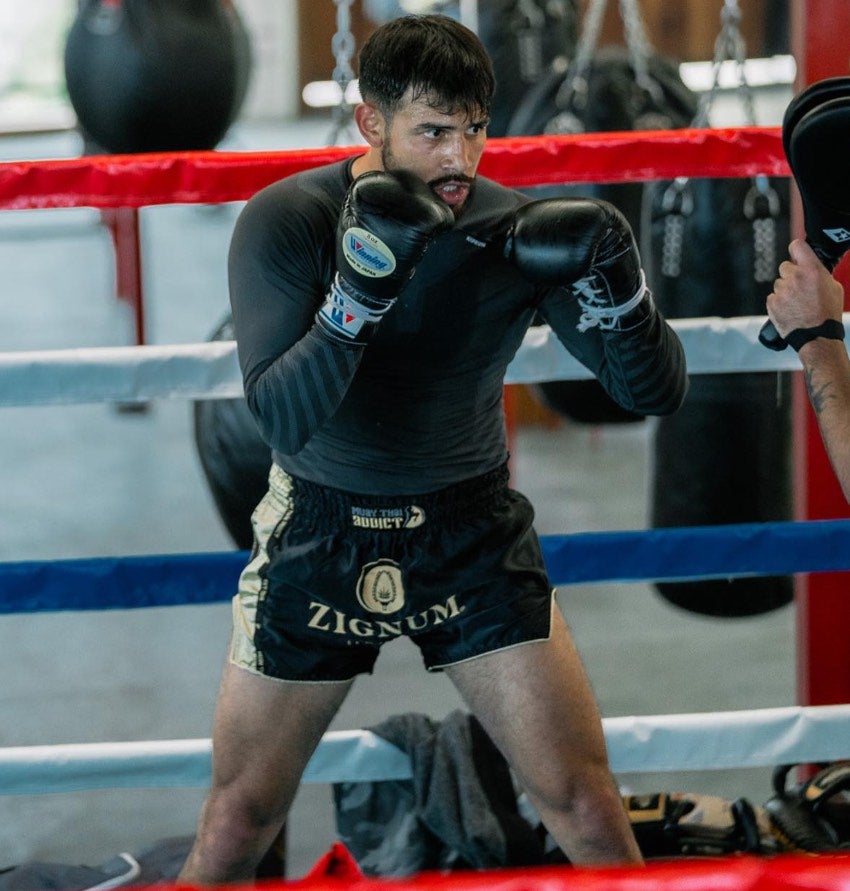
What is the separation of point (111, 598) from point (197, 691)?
1.32 m

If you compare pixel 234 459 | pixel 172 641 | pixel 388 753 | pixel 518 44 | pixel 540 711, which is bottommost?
pixel 172 641

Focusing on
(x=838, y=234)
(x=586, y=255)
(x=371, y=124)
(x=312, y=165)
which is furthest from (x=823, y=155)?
(x=312, y=165)

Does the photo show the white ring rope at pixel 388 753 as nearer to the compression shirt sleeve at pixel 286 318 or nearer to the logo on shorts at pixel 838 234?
the compression shirt sleeve at pixel 286 318

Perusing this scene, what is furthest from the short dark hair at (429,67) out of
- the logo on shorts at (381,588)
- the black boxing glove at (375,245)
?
the logo on shorts at (381,588)

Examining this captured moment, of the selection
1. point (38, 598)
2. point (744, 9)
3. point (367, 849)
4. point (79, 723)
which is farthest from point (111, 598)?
point (744, 9)

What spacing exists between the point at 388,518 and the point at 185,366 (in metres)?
0.48

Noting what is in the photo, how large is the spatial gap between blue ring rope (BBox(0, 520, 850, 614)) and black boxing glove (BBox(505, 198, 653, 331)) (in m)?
0.49

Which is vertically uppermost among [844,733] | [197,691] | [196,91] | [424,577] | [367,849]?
[196,91]

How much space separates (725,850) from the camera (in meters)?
2.03

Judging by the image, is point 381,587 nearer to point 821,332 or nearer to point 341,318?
point 341,318

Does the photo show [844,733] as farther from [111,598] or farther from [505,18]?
[505,18]

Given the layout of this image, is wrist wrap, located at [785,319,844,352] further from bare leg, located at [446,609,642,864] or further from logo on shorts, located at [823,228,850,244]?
bare leg, located at [446,609,642,864]

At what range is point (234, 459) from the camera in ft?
7.91

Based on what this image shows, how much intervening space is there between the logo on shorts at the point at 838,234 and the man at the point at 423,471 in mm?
206
